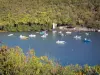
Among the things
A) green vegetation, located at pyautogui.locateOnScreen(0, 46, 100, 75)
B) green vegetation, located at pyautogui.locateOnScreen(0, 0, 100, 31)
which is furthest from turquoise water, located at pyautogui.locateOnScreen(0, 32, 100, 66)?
green vegetation, located at pyautogui.locateOnScreen(0, 46, 100, 75)

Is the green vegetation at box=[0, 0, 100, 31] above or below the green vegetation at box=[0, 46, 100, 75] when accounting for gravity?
below

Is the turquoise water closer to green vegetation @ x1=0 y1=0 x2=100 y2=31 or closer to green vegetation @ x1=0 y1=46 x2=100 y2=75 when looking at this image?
green vegetation @ x1=0 y1=0 x2=100 y2=31

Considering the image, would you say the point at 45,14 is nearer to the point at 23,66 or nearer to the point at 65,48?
the point at 65,48

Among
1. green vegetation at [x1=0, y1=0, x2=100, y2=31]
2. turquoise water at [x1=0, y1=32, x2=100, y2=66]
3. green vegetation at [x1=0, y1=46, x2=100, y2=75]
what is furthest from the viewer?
green vegetation at [x1=0, y1=0, x2=100, y2=31]

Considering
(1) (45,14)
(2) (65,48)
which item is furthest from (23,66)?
(1) (45,14)

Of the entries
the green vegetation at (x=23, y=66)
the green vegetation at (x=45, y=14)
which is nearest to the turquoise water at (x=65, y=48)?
the green vegetation at (x=45, y=14)

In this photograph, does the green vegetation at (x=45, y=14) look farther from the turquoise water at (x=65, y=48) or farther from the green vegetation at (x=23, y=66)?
the green vegetation at (x=23, y=66)

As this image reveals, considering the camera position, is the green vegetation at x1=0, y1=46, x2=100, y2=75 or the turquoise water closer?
the green vegetation at x1=0, y1=46, x2=100, y2=75
